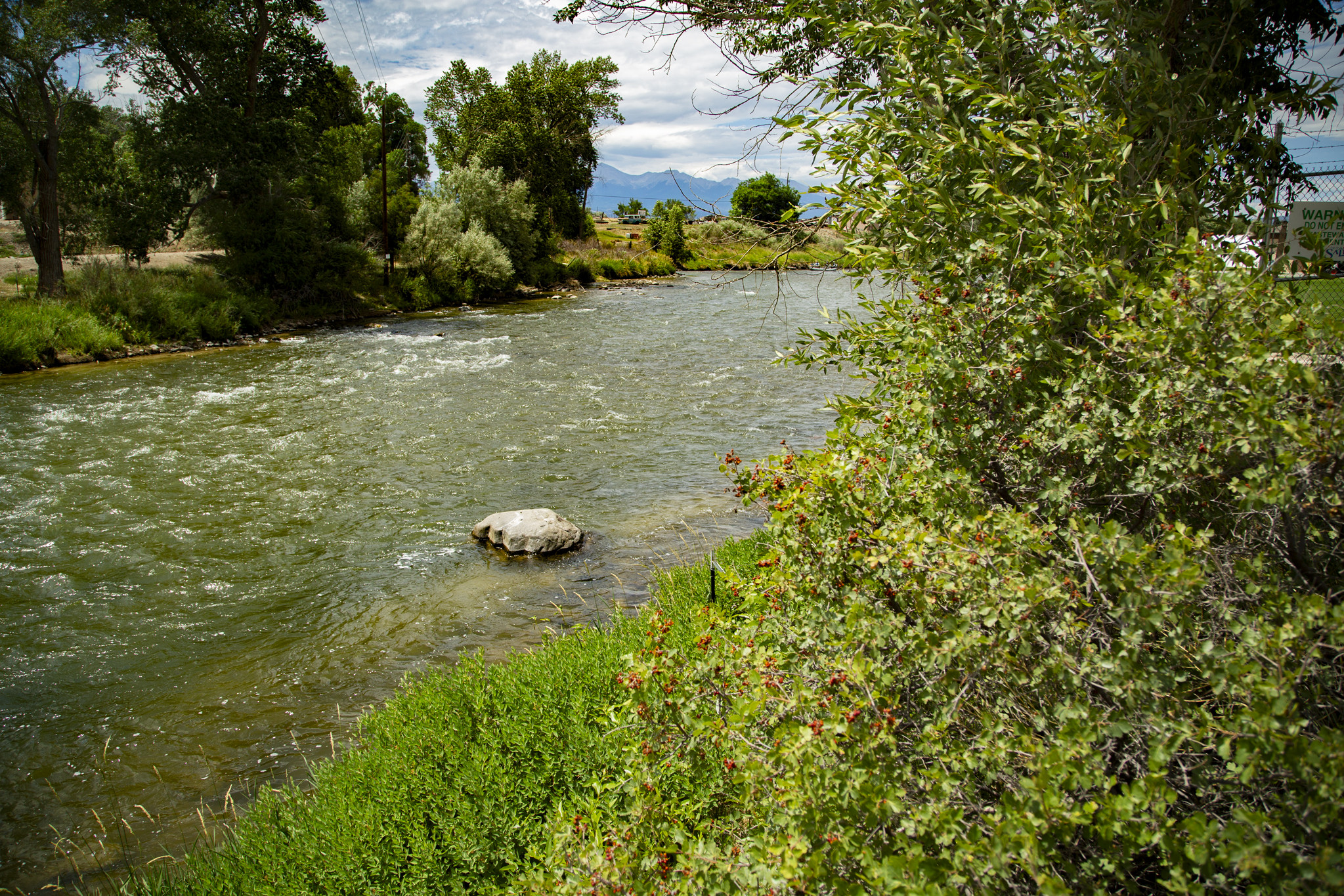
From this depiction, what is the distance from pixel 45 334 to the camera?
64.8ft

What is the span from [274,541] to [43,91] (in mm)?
21690

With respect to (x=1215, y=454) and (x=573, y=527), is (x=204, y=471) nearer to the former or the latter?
(x=573, y=527)

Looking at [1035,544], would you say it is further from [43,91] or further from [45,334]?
[43,91]

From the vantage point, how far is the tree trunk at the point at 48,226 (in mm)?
22484

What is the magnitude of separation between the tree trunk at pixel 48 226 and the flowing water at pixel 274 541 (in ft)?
17.6

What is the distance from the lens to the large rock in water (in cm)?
924

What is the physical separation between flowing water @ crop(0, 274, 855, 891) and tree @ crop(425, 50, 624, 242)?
3737 centimetres

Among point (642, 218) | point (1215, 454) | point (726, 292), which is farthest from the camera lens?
point (726, 292)

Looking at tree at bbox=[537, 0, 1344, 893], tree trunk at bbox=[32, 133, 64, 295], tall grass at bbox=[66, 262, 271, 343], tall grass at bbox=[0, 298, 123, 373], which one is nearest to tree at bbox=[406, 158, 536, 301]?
tall grass at bbox=[66, 262, 271, 343]

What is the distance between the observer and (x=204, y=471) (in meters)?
12.4

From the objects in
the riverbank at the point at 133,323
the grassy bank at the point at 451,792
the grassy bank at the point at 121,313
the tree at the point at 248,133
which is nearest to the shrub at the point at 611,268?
the tree at the point at 248,133

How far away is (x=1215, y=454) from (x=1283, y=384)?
409 mm

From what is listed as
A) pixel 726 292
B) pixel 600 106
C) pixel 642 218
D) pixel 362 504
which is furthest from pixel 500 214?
pixel 642 218

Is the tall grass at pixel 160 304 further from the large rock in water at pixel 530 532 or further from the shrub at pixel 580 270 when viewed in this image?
the shrub at pixel 580 270
